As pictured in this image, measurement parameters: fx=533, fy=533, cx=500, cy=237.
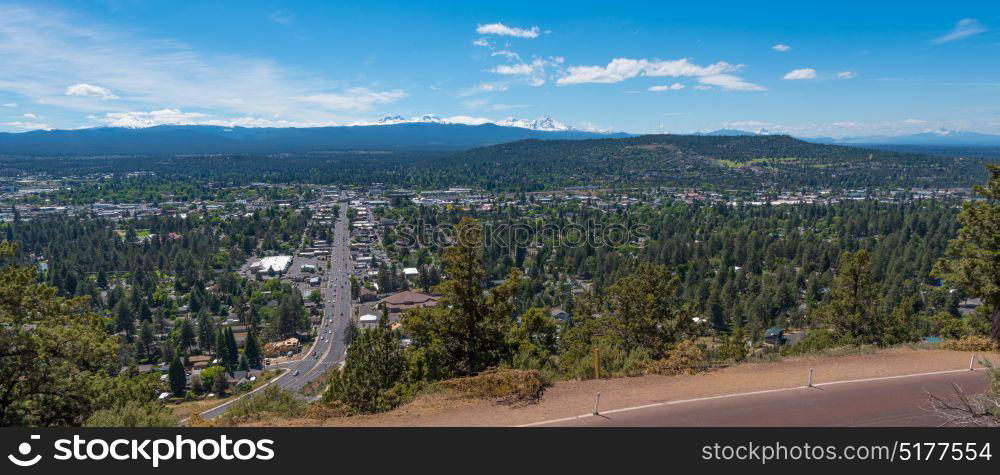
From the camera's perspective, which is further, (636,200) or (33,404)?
(636,200)

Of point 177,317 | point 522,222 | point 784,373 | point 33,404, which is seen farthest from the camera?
point 522,222

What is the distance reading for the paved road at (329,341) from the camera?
37156 millimetres

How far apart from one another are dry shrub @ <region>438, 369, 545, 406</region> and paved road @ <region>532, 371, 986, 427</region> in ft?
5.09

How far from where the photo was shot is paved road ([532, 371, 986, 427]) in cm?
948

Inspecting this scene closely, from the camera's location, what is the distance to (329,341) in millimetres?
47125

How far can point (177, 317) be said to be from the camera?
54.7 m

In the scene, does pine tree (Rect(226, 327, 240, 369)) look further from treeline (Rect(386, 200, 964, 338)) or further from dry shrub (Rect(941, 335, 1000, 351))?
dry shrub (Rect(941, 335, 1000, 351))

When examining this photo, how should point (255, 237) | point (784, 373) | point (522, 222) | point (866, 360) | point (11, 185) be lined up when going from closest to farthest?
1. point (784, 373)
2. point (866, 360)
3. point (255, 237)
4. point (522, 222)
5. point (11, 185)

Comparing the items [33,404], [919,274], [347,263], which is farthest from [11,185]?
[919,274]

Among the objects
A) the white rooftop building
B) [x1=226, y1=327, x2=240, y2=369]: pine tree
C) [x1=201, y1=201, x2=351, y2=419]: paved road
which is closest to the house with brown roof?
[x1=201, y1=201, x2=351, y2=419]: paved road

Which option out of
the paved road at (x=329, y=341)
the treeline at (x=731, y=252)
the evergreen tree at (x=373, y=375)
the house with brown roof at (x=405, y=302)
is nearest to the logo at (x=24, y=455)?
the evergreen tree at (x=373, y=375)

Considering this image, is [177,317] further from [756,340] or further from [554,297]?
[756,340]

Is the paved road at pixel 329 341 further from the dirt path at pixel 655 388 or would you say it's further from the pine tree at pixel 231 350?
the dirt path at pixel 655 388

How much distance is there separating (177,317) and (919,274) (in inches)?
3142
